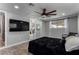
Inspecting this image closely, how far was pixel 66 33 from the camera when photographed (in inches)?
61.4

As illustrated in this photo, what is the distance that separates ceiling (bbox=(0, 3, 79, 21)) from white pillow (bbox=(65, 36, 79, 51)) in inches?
19.1

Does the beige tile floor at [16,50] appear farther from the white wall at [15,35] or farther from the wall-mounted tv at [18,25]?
the wall-mounted tv at [18,25]

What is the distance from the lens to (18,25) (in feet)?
5.22

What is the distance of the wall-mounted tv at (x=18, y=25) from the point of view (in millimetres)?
1522

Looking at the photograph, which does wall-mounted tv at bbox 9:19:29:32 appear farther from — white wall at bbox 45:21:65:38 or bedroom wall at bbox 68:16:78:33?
bedroom wall at bbox 68:16:78:33

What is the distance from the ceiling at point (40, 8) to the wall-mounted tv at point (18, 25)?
159mm

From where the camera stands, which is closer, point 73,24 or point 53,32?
point 73,24

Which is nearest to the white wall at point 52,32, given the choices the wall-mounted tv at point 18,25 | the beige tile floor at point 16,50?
the wall-mounted tv at point 18,25

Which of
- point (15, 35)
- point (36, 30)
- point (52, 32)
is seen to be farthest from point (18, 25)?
point (52, 32)

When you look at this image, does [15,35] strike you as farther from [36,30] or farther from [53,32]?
[53,32]

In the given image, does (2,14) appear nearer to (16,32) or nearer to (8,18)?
(8,18)

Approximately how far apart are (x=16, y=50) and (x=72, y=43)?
3.57ft

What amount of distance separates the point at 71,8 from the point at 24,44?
1.14 m
